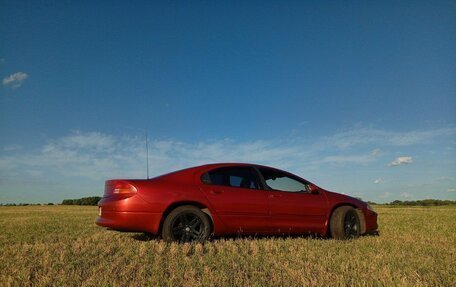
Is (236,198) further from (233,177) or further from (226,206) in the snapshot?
(233,177)

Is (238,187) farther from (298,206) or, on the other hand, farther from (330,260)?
(330,260)

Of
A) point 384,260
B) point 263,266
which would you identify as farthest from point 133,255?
point 384,260

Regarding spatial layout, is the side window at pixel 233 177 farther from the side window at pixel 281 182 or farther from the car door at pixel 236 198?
the side window at pixel 281 182

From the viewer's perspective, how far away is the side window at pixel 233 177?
7.01m

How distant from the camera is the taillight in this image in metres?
6.55

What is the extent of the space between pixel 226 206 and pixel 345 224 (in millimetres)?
2451

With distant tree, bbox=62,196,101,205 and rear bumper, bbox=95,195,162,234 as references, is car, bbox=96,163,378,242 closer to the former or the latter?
rear bumper, bbox=95,195,162,234

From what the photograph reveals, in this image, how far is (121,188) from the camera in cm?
666

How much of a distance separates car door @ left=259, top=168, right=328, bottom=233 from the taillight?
90.8 inches

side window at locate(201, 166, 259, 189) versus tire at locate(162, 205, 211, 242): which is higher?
side window at locate(201, 166, 259, 189)

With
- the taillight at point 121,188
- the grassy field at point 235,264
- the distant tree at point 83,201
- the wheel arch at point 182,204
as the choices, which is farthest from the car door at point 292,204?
the distant tree at point 83,201

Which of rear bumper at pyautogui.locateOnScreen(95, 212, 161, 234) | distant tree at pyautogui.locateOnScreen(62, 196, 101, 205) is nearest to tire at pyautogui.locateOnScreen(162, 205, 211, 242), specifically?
rear bumper at pyautogui.locateOnScreen(95, 212, 161, 234)

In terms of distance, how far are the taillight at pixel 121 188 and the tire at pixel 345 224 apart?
3.63 m

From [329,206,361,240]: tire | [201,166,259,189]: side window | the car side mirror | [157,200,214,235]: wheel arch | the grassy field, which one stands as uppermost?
[201,166,259,189]: side window
